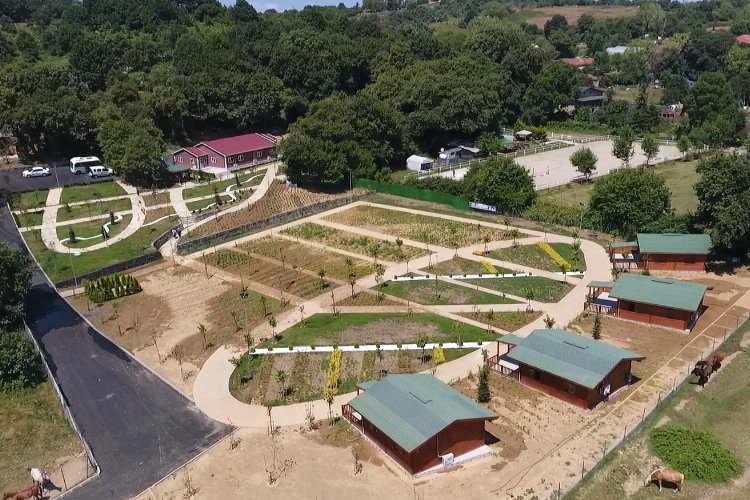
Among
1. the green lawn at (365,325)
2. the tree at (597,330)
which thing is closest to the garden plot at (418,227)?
the green lawn at (365,325)

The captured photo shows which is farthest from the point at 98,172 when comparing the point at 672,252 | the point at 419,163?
the point at 672,252

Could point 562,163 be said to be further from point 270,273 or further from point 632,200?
point 270,273

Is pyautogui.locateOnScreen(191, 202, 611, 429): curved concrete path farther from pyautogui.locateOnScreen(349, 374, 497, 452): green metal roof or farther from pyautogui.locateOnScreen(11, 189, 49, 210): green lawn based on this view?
pyautogui.locateOnScreen(11, 189, 49, 210): green lawn

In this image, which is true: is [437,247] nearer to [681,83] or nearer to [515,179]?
[515,179]

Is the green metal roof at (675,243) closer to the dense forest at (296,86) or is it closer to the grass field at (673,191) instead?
the grass field at (673,191)

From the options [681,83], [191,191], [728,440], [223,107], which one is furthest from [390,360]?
[681,83]

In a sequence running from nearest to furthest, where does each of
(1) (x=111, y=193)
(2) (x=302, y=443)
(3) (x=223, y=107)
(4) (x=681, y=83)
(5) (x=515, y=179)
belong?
(2) (x=302, y=443), (5) (x=515, y=179), (1) (x=111, y=193), (3) (x=223, y=107), (4) (x=681, y=83)
